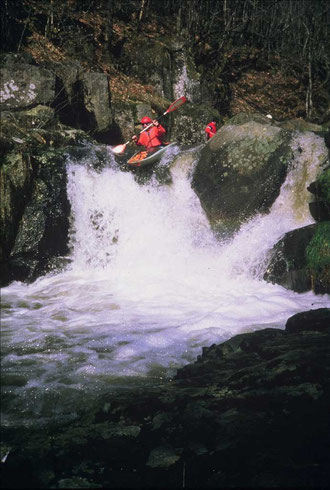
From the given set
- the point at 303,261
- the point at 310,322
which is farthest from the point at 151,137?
the point at 310,322

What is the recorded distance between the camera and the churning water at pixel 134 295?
133 inches

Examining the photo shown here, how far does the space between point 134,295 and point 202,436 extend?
4.12 m

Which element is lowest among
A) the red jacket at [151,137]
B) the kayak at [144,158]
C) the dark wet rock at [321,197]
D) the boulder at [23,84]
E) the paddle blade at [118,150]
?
the dark wet rock at [321,197]

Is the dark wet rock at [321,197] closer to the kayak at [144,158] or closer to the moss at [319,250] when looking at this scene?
the moss at [319,250]

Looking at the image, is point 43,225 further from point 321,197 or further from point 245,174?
point 321,197

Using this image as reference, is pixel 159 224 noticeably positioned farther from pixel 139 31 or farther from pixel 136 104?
pixel 139 31

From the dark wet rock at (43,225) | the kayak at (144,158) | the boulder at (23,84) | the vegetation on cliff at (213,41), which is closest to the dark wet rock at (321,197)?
the kayak at (144,158)

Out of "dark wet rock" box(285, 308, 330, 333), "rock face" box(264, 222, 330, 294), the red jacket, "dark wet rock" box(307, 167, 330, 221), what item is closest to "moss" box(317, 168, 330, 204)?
"dark wet rock" box(307, 167, 330, 221)

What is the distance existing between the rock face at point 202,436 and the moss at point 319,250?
9.70 feet

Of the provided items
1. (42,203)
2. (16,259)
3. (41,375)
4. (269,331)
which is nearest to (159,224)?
(42,203)

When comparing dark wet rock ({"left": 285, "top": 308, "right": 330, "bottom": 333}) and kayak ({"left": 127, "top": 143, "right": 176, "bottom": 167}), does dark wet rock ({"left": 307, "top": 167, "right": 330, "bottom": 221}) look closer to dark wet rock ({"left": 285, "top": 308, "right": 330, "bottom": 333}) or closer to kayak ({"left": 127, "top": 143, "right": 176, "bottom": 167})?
kayak ({"left": 127, "top": 143, "right": 176, "bottom": 167})

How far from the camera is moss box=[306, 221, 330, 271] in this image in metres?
5.95

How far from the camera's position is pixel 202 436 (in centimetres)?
223

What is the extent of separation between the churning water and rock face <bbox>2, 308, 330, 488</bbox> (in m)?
0.39
